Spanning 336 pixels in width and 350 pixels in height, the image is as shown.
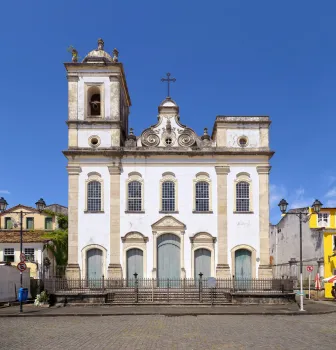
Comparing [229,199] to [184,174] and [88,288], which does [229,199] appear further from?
[88,288]

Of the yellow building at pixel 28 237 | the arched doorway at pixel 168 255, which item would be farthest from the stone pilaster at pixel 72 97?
the arched doorway at pixel 168 255

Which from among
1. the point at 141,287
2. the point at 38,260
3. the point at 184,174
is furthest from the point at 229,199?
the point at 38,260

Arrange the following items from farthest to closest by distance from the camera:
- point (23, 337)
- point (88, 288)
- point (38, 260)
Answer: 1. point (38, 260)
2. point (88, 288)
3. point (23, 337)

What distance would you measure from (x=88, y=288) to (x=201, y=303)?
6096 millimetres

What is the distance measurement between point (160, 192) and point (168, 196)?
0.54 meters

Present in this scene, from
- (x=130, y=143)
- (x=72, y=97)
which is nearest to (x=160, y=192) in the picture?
(x=130, y=143)

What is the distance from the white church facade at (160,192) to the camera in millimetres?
31578

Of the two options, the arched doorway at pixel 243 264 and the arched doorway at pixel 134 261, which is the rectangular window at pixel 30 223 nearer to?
the arched doorway at pixel 134 261

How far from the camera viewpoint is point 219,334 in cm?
1505

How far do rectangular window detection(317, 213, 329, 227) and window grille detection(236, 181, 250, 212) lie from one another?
29.8ft

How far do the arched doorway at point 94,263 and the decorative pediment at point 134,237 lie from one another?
1654 millimetres

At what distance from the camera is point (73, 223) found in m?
31.6

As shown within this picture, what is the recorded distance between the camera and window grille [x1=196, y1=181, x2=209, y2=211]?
106 feet

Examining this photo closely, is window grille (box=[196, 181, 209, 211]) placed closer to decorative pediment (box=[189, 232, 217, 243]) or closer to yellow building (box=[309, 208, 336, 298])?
decorative pediment (box=[189, 232, 217, 243])
